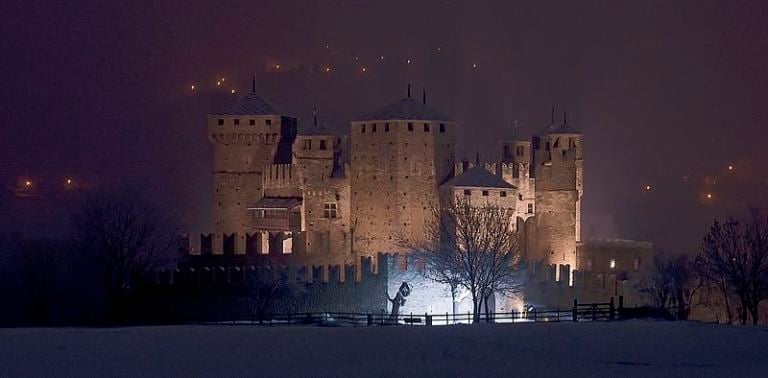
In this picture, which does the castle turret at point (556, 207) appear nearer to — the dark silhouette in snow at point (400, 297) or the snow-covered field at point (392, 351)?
the dark silhouette in snow at point (400, 297)

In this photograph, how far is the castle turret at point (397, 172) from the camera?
6819 cm

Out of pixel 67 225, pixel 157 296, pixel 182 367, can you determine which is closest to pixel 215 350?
pixel 182 367

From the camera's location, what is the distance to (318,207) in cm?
7025

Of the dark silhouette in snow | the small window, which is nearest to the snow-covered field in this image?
the dark silhouette in snow

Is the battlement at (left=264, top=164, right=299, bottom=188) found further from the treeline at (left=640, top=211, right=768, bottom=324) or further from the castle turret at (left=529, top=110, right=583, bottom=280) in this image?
the treeline at (left=640, top=211, right=768, bottom=324)

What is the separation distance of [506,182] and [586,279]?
4.95m

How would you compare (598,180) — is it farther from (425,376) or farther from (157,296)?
(425,376)

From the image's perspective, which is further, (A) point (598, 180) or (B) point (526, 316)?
(A) point (598, 180)

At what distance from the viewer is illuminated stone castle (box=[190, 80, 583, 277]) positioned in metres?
68.1

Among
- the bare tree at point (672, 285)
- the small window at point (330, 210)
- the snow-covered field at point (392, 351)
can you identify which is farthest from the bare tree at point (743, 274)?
the small window at point (330, 210)

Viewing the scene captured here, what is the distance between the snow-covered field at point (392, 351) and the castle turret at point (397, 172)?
40.3 feet

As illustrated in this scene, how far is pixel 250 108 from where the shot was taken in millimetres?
74312

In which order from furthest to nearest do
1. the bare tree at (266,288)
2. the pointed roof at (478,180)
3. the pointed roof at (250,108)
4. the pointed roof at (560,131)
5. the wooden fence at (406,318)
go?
the pointed roof at (250,108), the pointed roof at (560,131), the pointed roof at (478,180), the bare tree at (266,288), the wooden fence at (406,318)

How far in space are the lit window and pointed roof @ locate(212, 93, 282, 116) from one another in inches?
225
